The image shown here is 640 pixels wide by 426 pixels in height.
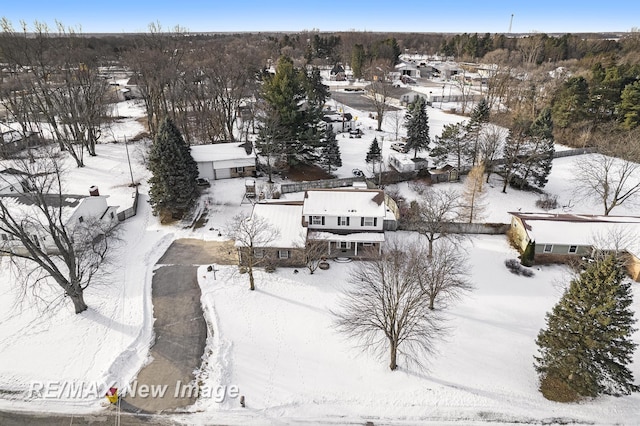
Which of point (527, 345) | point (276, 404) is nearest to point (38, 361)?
point (276, 404)

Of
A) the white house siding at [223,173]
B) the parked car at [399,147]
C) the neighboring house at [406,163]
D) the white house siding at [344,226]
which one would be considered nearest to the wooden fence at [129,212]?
the white house siding at [223,173]

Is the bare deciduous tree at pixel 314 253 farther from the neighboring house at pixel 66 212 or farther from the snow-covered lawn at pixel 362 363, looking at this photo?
the neighboring house at pixel 66 212

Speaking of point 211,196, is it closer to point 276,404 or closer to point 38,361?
point 38,361

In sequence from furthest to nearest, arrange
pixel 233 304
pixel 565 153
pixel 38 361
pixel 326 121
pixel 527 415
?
pixel 326 121, pixel 565 153, pixel 233 304, pixel 38 361, pixel 527 415

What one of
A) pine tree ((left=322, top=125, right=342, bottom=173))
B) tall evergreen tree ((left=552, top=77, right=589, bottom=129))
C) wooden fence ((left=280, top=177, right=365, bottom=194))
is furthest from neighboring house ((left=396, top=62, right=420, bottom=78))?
A: wooden fence ((left=280, top=177, right=365, bottom=194))

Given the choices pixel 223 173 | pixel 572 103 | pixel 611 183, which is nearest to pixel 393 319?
pixel 223 173

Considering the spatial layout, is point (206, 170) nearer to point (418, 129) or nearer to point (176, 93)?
point (176, 93)

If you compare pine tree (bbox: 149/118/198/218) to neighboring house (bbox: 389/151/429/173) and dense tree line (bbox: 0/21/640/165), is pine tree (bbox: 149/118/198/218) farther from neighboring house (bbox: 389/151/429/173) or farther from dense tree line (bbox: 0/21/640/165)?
neighboring house (bbox: 389/151/429/173)

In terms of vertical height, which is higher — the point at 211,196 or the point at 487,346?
the point at 211,196
